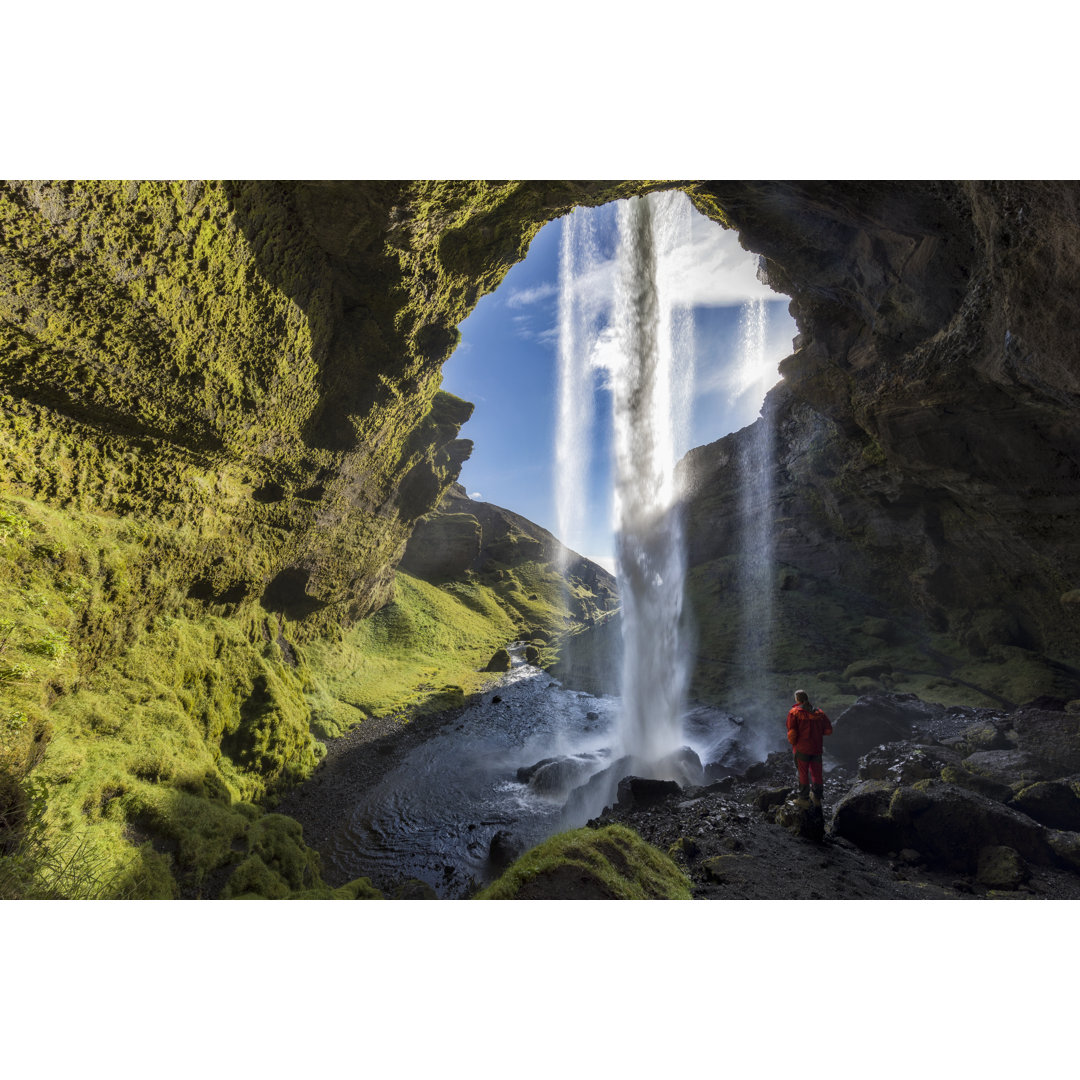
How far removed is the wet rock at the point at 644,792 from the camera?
9734 millimetres

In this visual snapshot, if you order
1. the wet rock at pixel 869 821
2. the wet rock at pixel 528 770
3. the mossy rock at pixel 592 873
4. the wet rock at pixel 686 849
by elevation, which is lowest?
the wet rock at pixel 528 770

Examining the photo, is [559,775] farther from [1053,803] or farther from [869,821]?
[1053,803]

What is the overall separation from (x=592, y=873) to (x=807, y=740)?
4377 millimetres

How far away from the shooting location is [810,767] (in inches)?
279

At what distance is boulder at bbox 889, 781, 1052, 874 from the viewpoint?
19.7 feet

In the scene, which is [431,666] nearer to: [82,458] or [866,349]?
[82,458]

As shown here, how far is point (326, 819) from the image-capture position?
1018cm

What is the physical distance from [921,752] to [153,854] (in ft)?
45.4

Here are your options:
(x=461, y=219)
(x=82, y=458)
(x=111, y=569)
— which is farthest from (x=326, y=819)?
(x=461, y=219)

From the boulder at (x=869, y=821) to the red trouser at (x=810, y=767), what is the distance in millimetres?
442

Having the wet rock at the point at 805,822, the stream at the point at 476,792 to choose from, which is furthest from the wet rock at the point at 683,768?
the wet rock at the point at 805,822

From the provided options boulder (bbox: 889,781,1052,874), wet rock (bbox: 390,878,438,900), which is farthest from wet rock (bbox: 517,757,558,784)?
boulder (bbox: 889,781,1052,874)

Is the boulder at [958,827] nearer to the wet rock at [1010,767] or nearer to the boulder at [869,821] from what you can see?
the boulder at [869,821]

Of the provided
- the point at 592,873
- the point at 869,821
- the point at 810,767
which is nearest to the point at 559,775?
the point at 810,767
